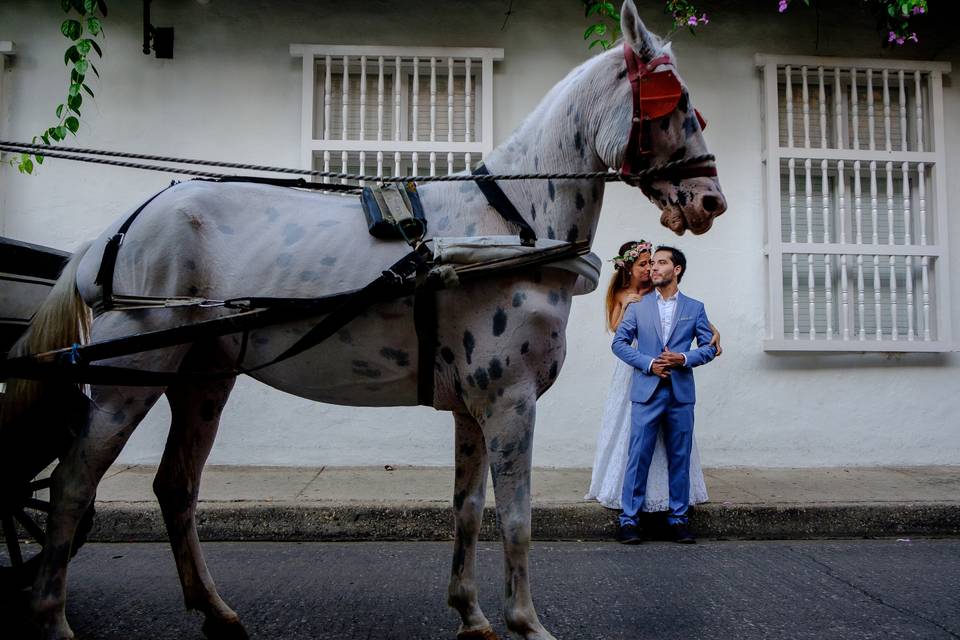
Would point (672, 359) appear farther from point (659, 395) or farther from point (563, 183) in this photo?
point (563, 183)

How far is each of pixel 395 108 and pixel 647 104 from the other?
4117 mm

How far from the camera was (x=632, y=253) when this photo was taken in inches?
201

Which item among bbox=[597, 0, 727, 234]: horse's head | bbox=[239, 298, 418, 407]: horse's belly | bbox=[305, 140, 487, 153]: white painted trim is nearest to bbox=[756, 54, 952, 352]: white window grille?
bbox=[305, 140, 487, 153]: white painted trim

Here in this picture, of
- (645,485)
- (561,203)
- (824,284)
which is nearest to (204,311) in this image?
(561,203)

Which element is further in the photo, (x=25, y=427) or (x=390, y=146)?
(x=390, y=146)

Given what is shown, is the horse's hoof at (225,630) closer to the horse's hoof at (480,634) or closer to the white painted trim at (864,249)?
the horse's hoof at (480,634)

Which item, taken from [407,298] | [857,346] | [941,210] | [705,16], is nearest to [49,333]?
[407,298]

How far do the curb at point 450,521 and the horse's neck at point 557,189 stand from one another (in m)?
2.45

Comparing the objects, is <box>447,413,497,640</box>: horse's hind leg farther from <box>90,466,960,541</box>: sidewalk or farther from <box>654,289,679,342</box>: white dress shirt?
<box>654,289,679,342</box>: white dress shirt

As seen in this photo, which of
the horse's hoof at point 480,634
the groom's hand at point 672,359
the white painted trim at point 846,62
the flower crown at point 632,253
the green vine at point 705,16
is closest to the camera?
the horse's hoof at point 480,634

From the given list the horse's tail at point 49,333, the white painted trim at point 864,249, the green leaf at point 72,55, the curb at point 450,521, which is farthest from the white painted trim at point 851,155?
the green leaf at point 72,55

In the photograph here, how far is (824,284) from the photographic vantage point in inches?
244

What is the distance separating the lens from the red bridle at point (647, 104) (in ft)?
7.45

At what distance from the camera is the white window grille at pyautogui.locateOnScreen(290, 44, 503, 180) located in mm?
5996
